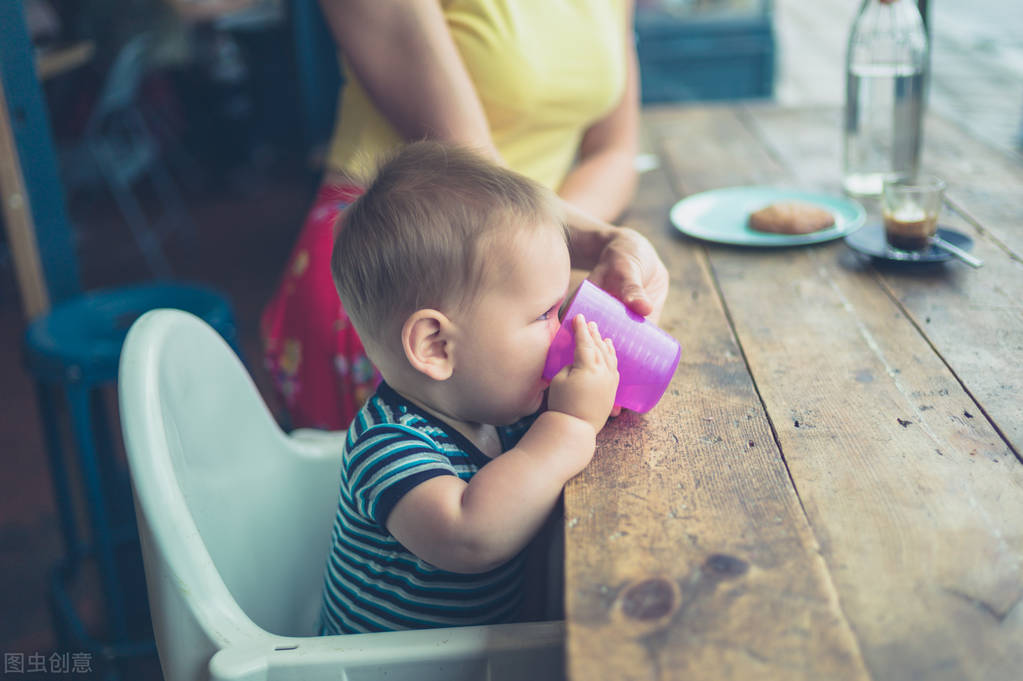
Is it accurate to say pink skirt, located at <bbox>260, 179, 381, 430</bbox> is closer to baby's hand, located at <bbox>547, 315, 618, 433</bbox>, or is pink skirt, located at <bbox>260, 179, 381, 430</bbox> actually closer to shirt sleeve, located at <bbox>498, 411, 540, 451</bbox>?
shirt sleeve, located at <bbox>498, 411, 540, 451</bbox>

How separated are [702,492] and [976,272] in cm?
61

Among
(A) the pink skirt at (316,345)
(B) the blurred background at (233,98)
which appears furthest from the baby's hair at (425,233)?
(B) the blurred background at (233,98)

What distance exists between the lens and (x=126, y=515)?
1908 mm

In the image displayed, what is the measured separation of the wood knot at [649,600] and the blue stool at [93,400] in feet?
3.75

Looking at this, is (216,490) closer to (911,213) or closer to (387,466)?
(387,466)

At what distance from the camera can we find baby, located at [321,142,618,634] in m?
0.72

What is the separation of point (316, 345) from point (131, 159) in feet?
12.1

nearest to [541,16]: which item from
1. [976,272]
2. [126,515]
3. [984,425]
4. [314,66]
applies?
[976,272]

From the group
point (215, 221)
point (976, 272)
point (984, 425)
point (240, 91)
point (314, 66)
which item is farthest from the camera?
point (240, 91)

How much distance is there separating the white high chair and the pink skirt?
0.12m

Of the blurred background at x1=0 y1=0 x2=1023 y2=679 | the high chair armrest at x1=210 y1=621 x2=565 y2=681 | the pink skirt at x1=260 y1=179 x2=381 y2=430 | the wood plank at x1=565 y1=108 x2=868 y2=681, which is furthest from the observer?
the blurred background at x1=0 y1=0 x2=1023 y2=679

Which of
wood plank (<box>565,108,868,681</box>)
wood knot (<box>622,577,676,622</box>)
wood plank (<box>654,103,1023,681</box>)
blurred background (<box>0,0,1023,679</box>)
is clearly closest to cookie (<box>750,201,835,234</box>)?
wood plank (<box>654,103,1023,681</box>)

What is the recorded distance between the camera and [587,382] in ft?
2.43

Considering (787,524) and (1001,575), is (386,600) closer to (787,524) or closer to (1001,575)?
(787,524)
